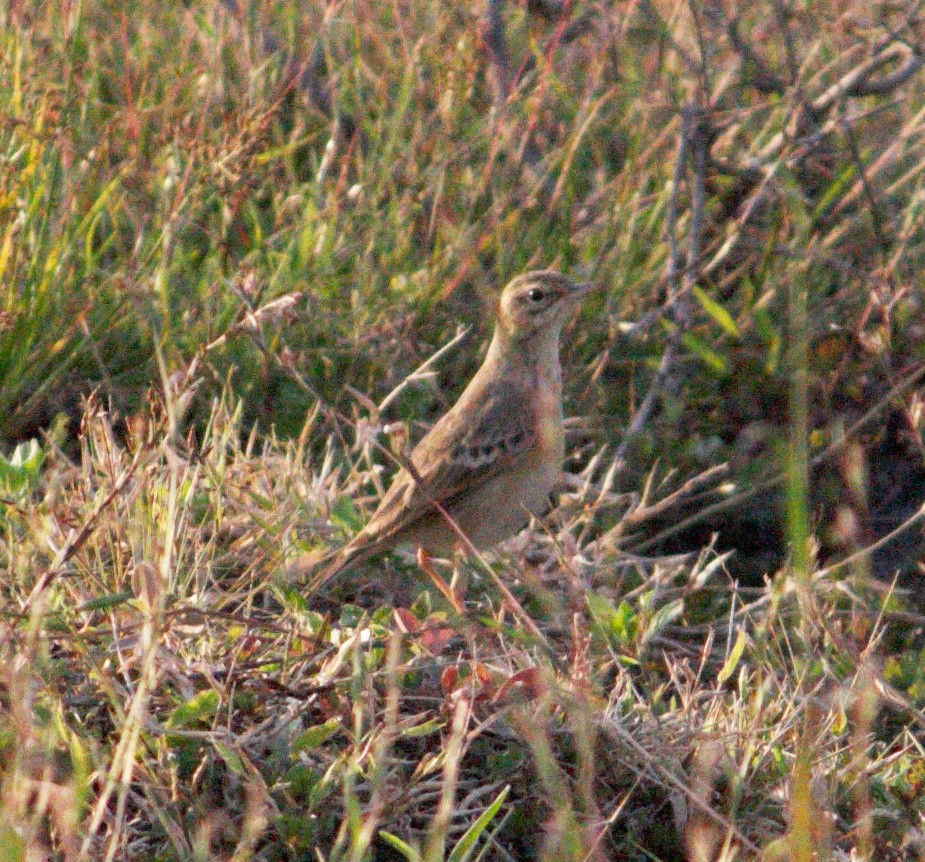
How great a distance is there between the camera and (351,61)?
20.0 feet

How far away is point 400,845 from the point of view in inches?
110

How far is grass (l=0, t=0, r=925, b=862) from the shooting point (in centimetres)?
303

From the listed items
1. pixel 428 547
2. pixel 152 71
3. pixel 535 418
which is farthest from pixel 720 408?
pixel 152 71

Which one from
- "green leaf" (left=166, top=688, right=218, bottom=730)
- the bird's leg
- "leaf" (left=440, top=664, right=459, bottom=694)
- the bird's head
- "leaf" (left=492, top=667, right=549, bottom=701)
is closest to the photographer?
"green leaf" (left=166, top=688, right=218, bottom=730)

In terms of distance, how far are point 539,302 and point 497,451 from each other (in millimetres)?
526

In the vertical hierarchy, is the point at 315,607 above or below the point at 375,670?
below

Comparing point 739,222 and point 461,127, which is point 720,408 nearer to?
point 739,222

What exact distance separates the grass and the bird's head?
1.70 feet

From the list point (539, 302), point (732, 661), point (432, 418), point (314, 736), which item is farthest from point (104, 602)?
point (432, 418)

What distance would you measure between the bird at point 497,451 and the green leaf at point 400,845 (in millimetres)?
1250

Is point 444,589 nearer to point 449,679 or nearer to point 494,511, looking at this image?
point 449,679

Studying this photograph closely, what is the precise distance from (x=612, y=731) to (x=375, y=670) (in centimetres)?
54

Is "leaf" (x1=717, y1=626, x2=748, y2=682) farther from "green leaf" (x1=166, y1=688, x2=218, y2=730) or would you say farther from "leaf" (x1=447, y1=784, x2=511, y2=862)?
"green leaf" (x1=166, y1=688, x2=218, y2=730)

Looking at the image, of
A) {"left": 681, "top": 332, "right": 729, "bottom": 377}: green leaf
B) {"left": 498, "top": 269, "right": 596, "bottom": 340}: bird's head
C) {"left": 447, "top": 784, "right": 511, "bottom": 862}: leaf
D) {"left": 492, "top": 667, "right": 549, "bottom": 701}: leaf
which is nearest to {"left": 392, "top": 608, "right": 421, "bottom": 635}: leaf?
{"left": 492, "top": 667, "right": 549, "bottom": 701}: leaf
